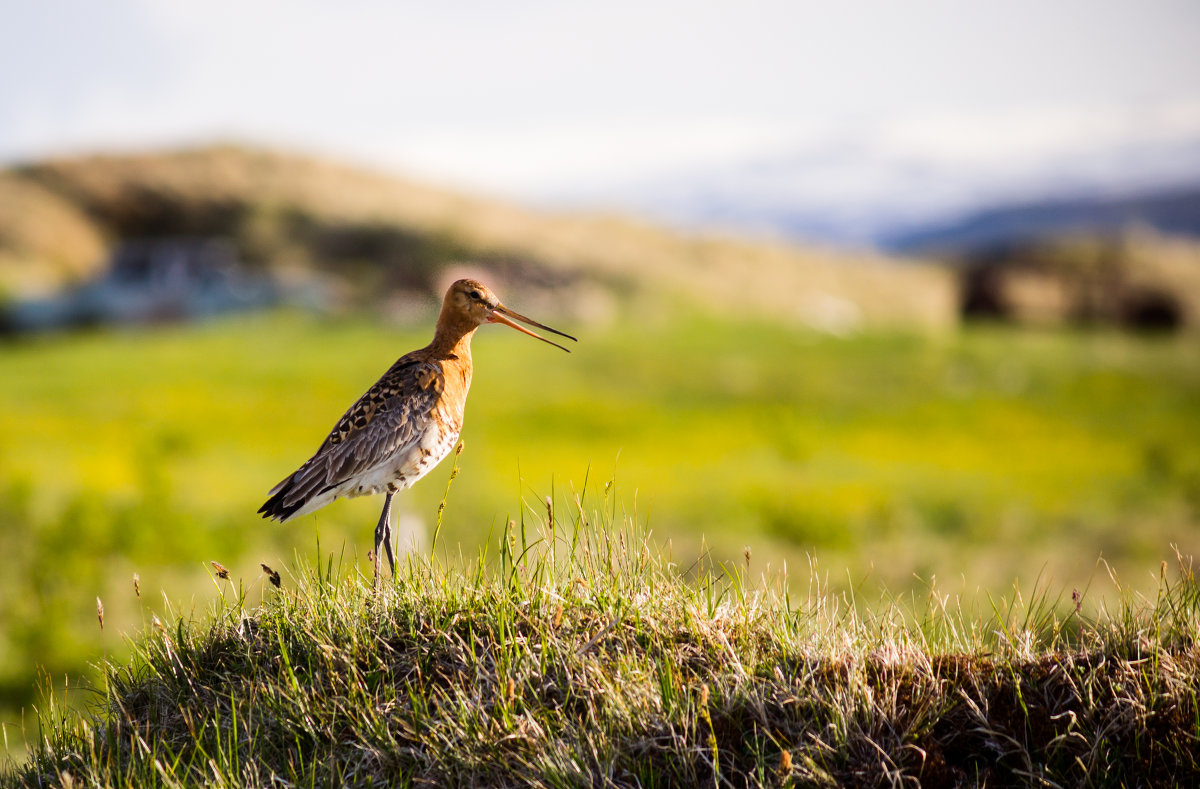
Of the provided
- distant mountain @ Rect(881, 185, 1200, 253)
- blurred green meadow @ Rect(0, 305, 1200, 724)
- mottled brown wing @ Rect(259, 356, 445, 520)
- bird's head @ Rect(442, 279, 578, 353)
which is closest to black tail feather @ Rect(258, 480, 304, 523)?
mottled brown wing @ Rect(259, 356, 445, 520)

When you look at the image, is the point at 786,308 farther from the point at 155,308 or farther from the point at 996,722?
the point at 996,722

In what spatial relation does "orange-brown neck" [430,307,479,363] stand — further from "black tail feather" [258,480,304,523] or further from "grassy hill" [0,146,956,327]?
"grassy hill" [0,146,956,327]

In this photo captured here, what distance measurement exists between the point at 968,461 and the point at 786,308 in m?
15.0

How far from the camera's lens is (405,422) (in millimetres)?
5016

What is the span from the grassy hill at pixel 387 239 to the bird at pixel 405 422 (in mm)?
25083

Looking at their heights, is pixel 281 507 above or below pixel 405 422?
below

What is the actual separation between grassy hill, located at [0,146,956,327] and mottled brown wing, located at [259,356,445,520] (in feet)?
82.5

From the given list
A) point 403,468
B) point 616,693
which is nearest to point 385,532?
point 403,468

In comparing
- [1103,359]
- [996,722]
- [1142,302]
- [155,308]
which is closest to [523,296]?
[155,308]

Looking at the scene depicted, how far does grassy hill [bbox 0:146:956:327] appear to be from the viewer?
112ft

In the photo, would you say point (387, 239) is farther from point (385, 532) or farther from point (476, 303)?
point (476, 303)

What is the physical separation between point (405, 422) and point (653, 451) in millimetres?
18657

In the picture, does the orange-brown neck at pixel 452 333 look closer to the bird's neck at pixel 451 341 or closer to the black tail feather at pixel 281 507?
the bird's neck at pixel 451 341

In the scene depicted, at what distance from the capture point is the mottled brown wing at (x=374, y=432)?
476 centimetres
